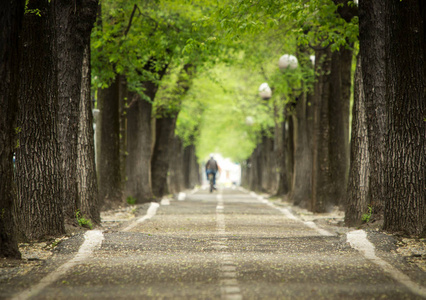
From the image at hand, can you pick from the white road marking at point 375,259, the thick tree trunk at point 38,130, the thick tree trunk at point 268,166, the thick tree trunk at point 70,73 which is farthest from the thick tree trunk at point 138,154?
the thick tree trunk at point 268,166

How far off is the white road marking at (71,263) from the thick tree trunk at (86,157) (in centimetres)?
235

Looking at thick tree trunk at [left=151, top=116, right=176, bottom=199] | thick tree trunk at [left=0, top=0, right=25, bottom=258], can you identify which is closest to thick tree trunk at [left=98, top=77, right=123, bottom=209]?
thick tree trunk at [left=151, top=116, right=176, bottom=199]

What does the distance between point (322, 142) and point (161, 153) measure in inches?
460

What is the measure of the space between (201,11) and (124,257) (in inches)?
561

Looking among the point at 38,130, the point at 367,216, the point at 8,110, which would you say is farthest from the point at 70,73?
the point at 367,216

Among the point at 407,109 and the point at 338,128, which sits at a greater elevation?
the point at 338,128

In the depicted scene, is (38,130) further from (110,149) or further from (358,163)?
(110,149)

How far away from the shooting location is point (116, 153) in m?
19.3

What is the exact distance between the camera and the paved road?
20.6 feet

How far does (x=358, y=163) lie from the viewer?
1370cm

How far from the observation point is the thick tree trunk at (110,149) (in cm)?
1872

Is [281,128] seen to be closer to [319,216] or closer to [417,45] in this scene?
[319,216]

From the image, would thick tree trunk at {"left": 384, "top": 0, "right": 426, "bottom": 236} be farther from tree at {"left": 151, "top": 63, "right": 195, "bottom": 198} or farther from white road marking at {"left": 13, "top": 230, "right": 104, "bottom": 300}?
tree at {"left": 151, "top": 63, "right": 195, "bottom": 198}

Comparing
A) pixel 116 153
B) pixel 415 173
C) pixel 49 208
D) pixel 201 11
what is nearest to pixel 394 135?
pixel 415 173
